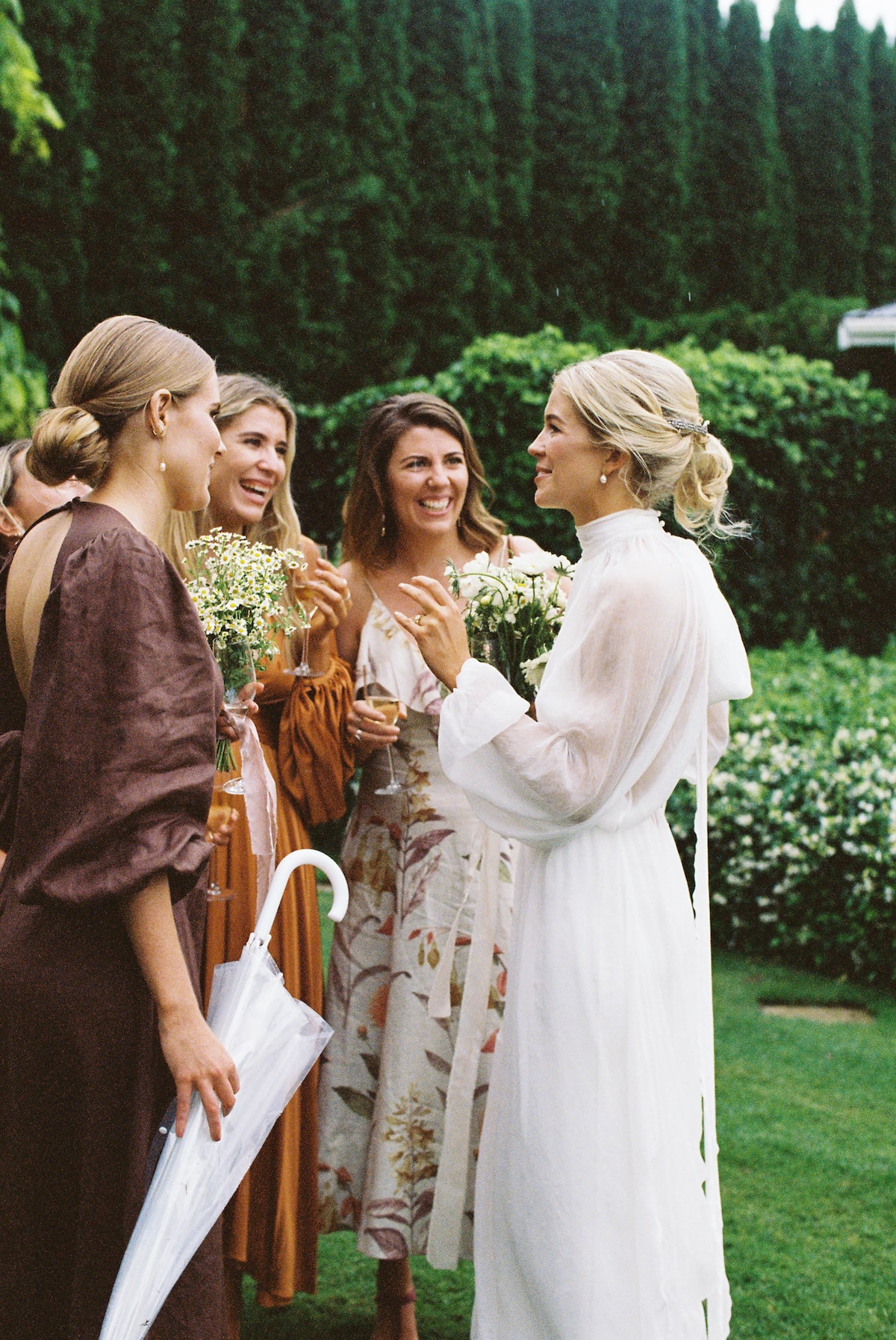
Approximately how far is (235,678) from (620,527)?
88cm

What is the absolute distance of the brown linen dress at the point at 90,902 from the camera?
181 centimetres

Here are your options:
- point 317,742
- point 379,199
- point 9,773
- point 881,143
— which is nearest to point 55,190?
point 379,199

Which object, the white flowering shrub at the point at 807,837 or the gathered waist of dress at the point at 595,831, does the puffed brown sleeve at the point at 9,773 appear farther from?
the white flowering shrub at the point at 807,837

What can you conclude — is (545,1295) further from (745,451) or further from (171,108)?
(171,108)

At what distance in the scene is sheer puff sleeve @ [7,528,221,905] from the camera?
180cm

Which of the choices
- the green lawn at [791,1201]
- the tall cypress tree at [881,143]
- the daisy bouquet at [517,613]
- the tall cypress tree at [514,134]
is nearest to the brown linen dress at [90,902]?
the daisy bouquet at [517,613]

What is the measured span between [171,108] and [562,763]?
43.0 feet

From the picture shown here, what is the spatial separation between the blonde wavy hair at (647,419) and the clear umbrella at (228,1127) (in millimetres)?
1019

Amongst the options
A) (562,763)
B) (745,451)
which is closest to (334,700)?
(562,763)

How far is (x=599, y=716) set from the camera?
2.30m

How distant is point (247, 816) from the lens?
294 cm

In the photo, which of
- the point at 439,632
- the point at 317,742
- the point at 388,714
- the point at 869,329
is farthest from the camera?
the point at 869,329

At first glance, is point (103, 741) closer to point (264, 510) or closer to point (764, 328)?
point (264, 510)

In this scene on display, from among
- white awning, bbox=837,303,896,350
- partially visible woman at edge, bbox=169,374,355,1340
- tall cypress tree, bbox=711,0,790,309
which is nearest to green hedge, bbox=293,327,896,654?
white awning, bbox=837,303,896,350
